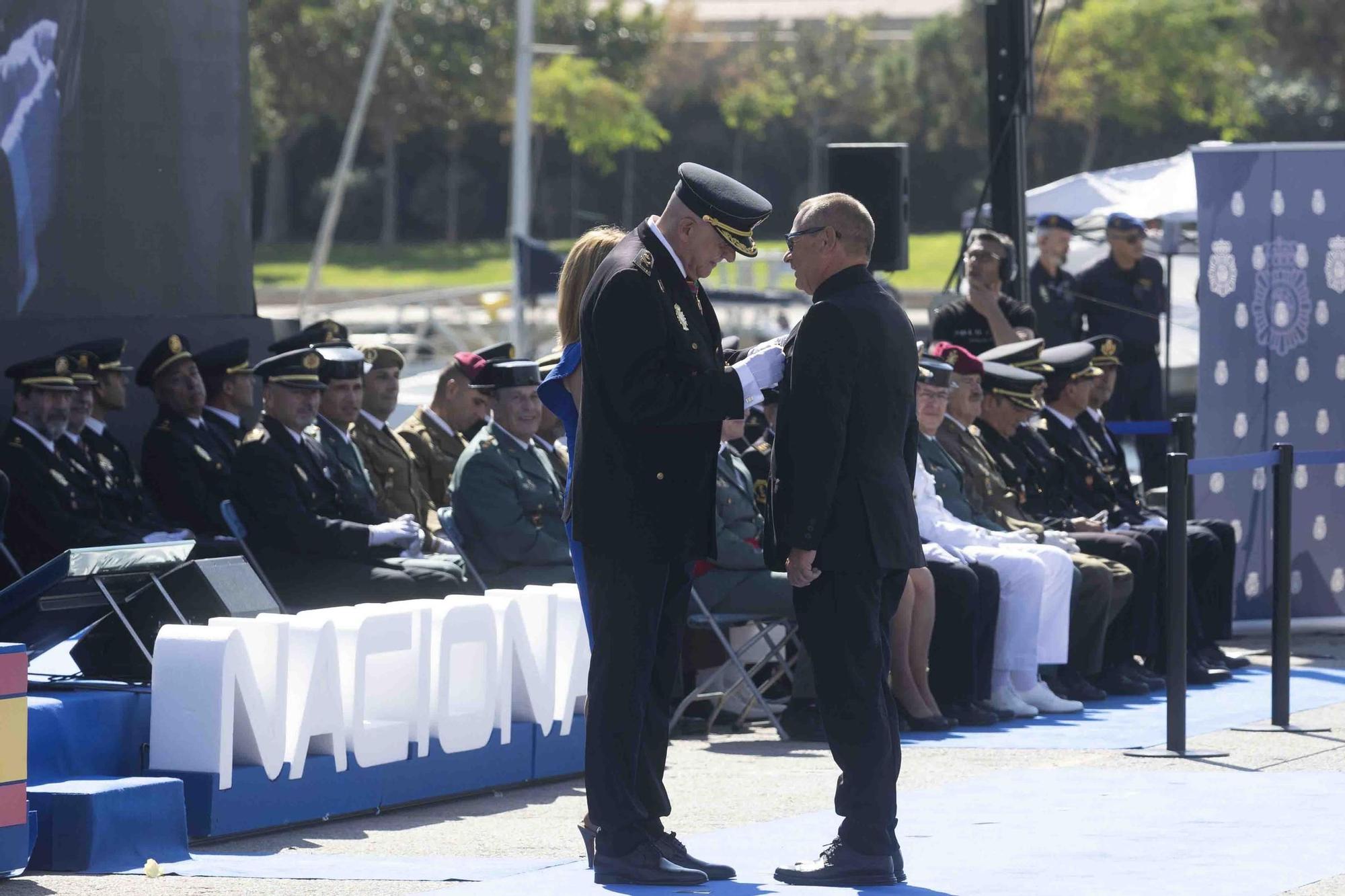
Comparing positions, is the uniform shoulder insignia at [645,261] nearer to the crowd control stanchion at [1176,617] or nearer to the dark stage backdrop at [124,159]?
the crowd control stanchion at [1176,617]

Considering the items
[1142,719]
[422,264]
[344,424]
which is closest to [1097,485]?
[1142,719]

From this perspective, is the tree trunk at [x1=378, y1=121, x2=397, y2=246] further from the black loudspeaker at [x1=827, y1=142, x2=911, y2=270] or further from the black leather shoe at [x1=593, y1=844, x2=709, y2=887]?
the black leather shoe at [x1=593, y1=844, x2=709, y2=887]

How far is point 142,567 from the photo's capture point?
7.16 meters

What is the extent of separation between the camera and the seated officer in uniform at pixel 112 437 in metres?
9.08

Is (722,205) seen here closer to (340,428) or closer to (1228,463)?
(340,428)

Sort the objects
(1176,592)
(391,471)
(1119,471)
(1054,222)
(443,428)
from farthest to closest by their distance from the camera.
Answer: (1054,222) < (1119,471) < (443,428) < (391,471) < (1176,592)

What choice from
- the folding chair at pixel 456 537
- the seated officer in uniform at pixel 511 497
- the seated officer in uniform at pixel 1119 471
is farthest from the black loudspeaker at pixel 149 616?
the seated officer in uniform at pixel 1119 471

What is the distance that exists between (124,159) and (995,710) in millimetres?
4797

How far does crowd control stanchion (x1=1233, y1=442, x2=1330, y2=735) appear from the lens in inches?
364

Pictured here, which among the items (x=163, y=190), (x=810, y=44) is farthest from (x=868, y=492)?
(x=810, y=44)

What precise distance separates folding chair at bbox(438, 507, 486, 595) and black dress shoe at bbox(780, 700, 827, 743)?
1374 millimetres

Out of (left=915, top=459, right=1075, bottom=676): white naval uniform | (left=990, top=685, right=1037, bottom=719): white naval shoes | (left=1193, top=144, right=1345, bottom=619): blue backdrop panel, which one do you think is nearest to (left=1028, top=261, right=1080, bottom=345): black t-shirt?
(left=1193, top=144, right=1345, bottom=619): blue backdrop panel

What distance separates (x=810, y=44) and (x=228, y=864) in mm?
54464

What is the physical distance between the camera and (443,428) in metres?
10.8
